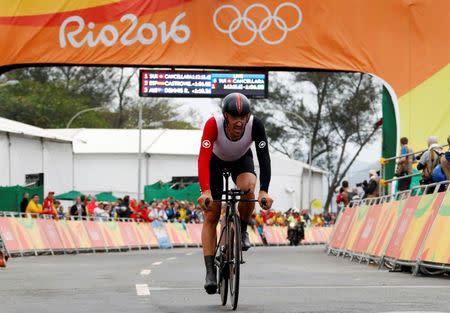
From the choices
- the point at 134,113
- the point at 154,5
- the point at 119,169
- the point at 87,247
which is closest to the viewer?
the point at 154,5

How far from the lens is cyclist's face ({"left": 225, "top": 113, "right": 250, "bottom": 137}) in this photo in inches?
396

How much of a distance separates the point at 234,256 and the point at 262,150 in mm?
999

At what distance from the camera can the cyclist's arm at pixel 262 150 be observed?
33.8 feet

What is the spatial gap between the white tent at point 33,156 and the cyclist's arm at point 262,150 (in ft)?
105

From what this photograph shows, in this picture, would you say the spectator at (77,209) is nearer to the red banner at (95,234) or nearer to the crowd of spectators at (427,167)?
the red banner at (95,234)

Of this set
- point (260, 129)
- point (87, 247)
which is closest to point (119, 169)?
point (87, 247)

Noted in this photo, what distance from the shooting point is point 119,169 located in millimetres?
65312

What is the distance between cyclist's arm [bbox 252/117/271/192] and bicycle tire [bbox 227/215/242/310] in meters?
0.43

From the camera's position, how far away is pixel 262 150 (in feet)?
33.9

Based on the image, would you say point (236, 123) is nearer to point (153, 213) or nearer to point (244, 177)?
point (244, 177)

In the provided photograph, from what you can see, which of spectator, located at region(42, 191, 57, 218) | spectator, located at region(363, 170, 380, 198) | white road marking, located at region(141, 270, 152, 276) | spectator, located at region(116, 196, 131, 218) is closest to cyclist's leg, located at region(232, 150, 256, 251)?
white road marking, located at region(141, 270, 152, 276)

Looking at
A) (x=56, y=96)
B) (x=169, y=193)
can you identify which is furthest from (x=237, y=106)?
(x=56, y=96)

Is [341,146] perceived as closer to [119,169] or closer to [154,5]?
[119,169]

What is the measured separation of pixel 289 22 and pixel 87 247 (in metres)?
7.89
